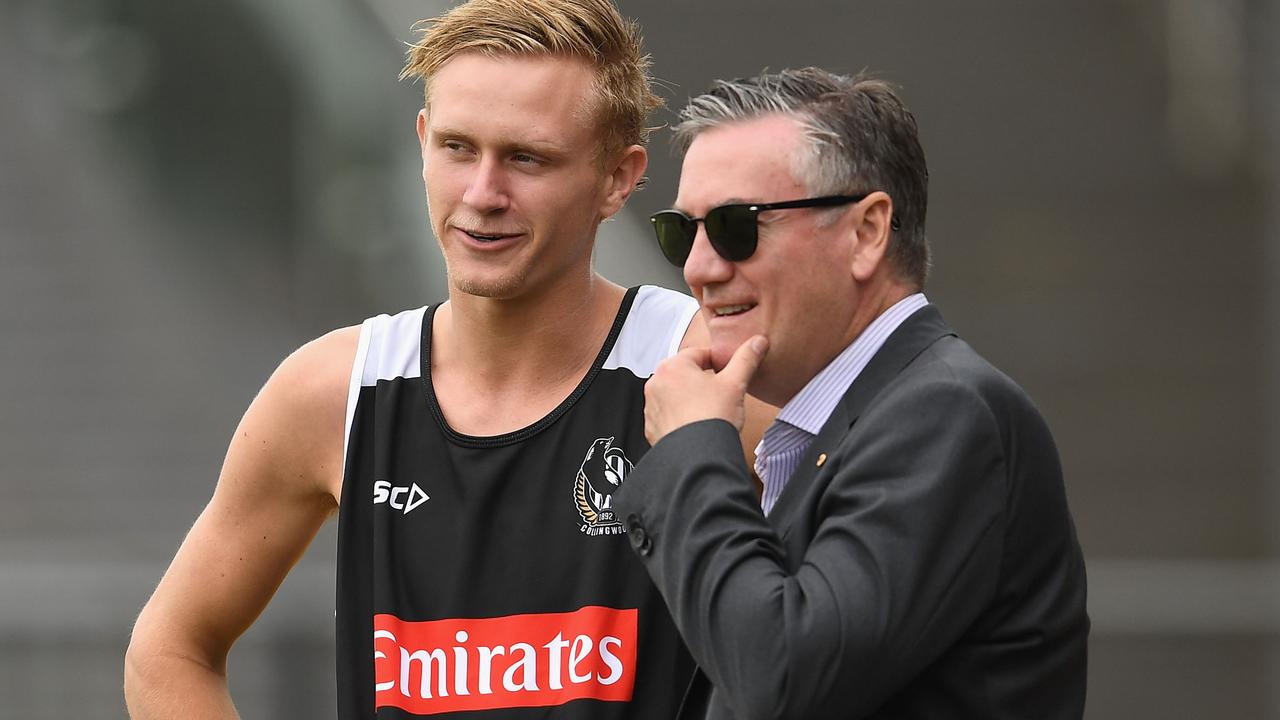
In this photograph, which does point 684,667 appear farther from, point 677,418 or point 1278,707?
point 1278,707

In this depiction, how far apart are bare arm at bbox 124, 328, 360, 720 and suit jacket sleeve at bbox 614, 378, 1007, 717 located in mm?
1029

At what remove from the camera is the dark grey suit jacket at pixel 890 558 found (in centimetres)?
183

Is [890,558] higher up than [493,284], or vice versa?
[493,284]

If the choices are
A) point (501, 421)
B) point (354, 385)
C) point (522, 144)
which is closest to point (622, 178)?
point (522, 144)

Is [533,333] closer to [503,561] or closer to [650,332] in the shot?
[650,332]

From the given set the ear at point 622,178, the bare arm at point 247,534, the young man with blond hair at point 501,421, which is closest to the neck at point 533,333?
the young man with blond hair at point 501,421

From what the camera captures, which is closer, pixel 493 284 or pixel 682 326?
pixel 493 284

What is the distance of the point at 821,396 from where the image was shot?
6.97 feet

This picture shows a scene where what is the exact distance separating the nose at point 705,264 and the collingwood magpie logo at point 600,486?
580mm

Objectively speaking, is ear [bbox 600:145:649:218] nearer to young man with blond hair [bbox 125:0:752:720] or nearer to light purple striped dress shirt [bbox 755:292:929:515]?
young man with blond hair [bbox 125:0:752:720]

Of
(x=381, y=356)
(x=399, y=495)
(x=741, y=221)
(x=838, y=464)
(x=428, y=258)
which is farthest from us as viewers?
(x=428, y=258)

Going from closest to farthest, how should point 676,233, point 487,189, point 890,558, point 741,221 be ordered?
point 890,558
point 741,221
point 676,233
point 487,189

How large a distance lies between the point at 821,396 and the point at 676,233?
0.27 m

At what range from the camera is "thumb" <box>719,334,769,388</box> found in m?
2.10
